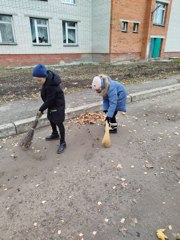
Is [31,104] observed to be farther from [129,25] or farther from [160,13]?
[160,13]

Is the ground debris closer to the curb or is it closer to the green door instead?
the curb

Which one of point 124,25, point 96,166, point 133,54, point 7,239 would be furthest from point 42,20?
point 7,239

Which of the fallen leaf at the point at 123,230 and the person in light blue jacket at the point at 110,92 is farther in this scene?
the person in light blue jacket at the point at 110,92

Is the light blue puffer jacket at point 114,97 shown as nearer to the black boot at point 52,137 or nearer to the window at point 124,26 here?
the black boot at point 52,137

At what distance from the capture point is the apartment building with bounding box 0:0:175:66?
12.0 m

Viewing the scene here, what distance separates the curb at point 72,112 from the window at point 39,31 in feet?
33.9

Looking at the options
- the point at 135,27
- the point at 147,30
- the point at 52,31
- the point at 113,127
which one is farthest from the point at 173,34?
the point at 113,127

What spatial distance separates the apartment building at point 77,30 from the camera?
1197cm

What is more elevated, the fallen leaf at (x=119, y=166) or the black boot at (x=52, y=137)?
the black boot at (x=52, y=137)

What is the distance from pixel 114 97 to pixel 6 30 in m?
11.9

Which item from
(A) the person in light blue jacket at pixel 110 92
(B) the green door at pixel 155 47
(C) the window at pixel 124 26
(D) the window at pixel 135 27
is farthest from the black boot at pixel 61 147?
(B) the green door at pixel 155 47

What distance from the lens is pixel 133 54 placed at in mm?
16844

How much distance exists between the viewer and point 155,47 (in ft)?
61.5

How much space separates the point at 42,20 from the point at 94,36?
4.68 m
